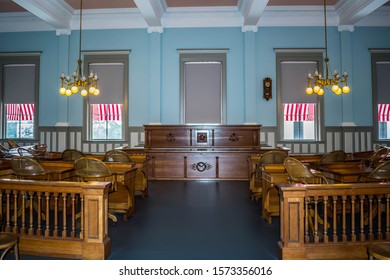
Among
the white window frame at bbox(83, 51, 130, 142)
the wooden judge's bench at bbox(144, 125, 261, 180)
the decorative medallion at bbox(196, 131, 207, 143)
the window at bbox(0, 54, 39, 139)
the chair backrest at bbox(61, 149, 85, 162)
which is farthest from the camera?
the window at bbox(0, 54, 39, 139)

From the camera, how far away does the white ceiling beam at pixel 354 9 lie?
22.5 ft

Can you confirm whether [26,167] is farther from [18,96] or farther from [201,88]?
[18,96]

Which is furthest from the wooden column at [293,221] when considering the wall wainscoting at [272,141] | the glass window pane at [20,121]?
the glass window pane at [20,121]

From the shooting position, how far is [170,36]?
8.29 m

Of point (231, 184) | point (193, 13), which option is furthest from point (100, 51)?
point (231, 184)

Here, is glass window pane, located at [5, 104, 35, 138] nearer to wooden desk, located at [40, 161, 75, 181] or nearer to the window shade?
the window shade

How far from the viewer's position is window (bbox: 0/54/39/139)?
8.68 m

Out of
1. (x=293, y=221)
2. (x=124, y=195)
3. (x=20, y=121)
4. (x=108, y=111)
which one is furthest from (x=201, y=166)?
(x=20, y=121)

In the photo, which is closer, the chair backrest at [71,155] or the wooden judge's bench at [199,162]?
the chair backrest at [71,155]

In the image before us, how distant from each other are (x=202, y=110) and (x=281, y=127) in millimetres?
2485

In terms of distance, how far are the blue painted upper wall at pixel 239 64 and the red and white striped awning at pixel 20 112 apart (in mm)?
1205

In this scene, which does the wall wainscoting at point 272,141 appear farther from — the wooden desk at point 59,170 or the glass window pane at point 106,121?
the wooden desk at point 59,170

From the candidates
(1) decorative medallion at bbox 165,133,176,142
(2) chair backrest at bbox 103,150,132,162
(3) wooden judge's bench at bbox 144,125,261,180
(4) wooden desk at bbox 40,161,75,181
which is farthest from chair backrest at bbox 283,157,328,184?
(1) decorative medallion at bbox 165,133,176,142

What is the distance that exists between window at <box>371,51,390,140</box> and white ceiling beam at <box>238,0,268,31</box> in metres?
3.84
